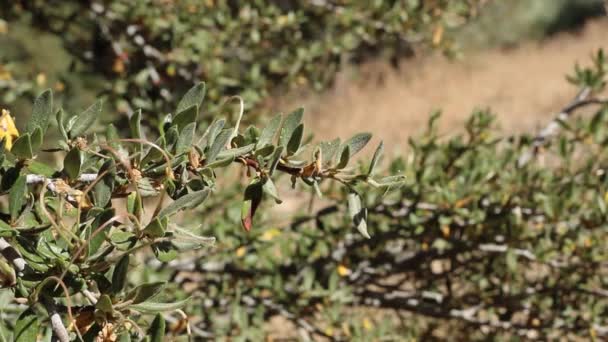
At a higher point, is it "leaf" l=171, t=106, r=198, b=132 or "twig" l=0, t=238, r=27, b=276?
"leaf" l=171, t=106, r=198, b=132

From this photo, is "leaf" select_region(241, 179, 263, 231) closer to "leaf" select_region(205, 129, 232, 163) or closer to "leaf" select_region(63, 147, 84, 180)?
"leaf" select_region(205, 129, 232, 163)

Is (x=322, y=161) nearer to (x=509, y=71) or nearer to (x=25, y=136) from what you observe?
(x=25, y=136)

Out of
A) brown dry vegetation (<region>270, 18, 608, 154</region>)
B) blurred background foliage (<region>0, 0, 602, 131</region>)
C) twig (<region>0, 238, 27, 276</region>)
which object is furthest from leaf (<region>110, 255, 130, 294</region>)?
brown dry vegetation (<region>270, 18, 608, 154</region>)

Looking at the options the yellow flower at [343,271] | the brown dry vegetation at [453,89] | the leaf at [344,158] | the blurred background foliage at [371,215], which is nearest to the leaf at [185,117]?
the leaf at [344,158]

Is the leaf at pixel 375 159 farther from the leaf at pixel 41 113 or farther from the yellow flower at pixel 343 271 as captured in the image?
the yellow flower at pixel 343 271

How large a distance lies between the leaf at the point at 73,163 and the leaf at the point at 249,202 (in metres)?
0.22

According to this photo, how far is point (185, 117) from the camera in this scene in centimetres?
98

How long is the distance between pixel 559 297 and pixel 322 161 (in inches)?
60.1

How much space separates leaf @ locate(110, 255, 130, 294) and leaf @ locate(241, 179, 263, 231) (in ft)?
0.64

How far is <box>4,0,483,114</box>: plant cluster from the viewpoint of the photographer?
2586mm

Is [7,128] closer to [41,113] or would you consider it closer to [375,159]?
[41,113]

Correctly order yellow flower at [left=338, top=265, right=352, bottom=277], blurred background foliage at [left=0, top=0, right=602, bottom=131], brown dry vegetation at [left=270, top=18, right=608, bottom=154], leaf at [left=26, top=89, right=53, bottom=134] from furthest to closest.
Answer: brown dry vegetation at [left=270, top=18, right=608, bottom=154] → blurred background foliage at [left=0, top=0, right=602, bottom=131] → yellow flower at [left=338, top=265, right=352, bottom=277] → leaf at [left=26, top=89, right=53, bottom=134]

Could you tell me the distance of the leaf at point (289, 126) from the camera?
1.04 m

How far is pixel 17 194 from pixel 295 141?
0.36 metres
